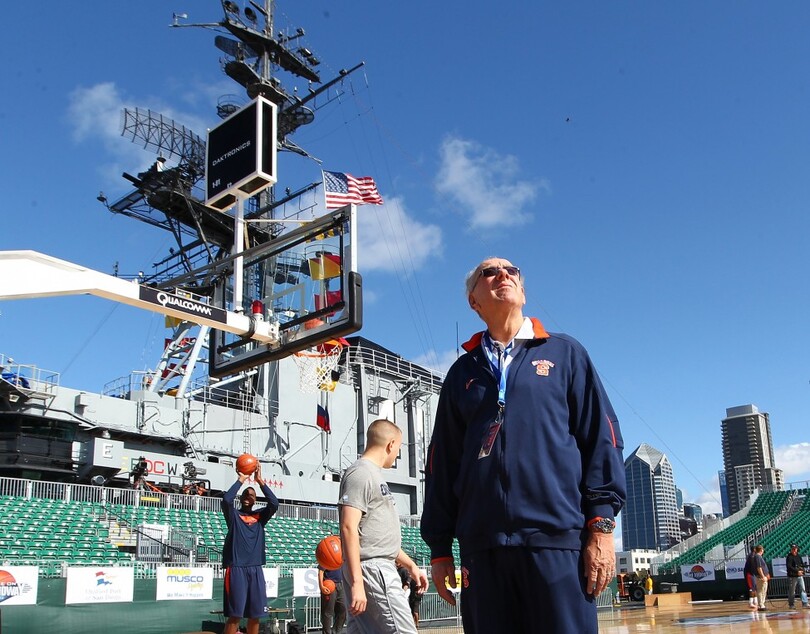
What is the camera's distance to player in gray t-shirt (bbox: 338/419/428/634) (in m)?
5.00

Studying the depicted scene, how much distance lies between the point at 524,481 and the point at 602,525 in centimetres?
36

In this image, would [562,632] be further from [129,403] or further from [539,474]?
[129,403]

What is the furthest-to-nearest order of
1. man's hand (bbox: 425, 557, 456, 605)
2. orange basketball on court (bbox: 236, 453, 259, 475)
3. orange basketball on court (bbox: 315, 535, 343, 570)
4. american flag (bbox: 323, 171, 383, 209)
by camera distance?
american flag (bbox: 323, 171, 383, 209) → orange basketball on court (bbox: 236, 453, 259, 475) → orange basketball on court (bbox: 315, 535, 343, 570) → man's hand (bbox: 425, 557, 456, 605)

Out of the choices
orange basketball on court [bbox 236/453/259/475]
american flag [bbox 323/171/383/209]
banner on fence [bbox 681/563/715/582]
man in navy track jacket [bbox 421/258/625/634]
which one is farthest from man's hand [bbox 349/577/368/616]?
banner on fence [bbox 681/563/715/582]

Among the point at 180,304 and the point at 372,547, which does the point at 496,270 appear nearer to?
the point at 372,547

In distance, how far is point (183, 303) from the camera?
29.7ft

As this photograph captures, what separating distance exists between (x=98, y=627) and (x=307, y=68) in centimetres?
2890

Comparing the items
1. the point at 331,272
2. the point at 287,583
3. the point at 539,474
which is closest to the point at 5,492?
the point at 287,583

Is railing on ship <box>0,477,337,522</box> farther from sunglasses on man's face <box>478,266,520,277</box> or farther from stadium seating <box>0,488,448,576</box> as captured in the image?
sunglasses on man's face <box>478,266,520,277</box>

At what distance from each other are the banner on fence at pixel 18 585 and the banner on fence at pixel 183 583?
2052 mm

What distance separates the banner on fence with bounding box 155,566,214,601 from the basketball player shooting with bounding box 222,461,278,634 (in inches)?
194

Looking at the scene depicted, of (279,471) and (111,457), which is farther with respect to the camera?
(279,471)

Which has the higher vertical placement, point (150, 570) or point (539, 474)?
point (539, 474)

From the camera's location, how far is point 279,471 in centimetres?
3347
